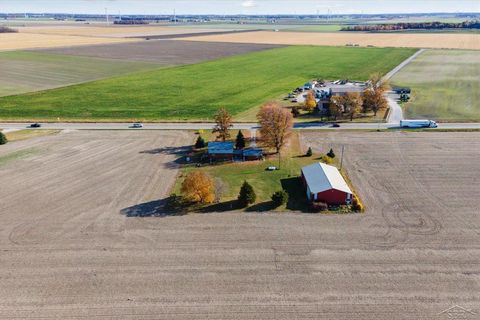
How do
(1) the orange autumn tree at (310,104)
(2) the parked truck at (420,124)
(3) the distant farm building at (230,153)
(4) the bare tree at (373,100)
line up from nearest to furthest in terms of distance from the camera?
1. (3) the distant farm building at (230,153)
2. (2) the parked truck at (420,124)
3. (4) the bare tree at (373,100)
4. (1) the orange autumn tree at (310,104)

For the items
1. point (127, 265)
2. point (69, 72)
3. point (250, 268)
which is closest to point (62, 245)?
point (127, 265)

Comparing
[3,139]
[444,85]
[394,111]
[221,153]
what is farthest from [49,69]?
[444,85]

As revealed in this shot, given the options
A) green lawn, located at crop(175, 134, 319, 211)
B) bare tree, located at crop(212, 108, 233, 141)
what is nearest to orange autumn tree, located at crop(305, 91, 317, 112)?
green lawn, located at crop(175, 134, 319, 211)

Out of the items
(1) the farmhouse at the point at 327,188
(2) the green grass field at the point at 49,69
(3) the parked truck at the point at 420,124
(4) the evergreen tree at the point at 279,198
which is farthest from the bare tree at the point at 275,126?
(2) the green grass field at the point at 49,69

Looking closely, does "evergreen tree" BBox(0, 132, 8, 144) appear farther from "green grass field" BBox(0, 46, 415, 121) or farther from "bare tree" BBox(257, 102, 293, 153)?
"bare tree" BBox(257, 102, 293, 153)

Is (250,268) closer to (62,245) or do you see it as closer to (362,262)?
(362,262)

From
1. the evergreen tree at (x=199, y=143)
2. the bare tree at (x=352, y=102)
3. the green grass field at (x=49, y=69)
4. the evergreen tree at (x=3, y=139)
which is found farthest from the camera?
the green grass field at (x=49, y=69)

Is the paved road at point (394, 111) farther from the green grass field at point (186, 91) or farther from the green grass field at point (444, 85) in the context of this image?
the green grass field at point (186, 91)
